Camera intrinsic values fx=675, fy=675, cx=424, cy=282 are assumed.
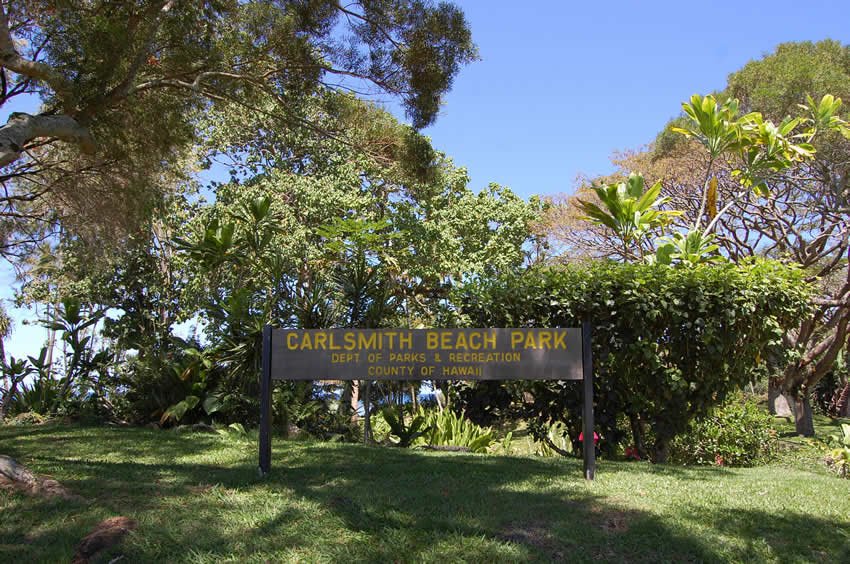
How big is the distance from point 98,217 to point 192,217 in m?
7.96

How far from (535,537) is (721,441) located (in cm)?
621

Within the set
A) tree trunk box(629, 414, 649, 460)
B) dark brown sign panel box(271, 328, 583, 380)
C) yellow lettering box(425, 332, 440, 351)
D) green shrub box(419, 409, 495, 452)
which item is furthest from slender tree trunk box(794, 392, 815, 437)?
yellow lettering box(425, 332, 440, 351)

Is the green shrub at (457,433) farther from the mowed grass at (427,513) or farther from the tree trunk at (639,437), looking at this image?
the mowed grass at (427,513)

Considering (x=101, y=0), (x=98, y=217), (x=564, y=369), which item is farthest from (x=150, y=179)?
(x=564, y=369)

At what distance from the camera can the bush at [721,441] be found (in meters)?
9.57

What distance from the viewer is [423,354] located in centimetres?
634

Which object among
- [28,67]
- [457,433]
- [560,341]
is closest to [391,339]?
[560,341]

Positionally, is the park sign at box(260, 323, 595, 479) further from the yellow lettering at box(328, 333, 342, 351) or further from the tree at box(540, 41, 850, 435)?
the tree at box(540, 41, 850, 435)

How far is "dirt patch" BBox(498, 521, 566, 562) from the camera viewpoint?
169 inches

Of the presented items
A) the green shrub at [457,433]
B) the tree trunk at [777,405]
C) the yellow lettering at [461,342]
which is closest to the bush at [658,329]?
the green shrub at [457,433]

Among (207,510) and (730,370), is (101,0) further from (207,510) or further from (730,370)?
(730,370)

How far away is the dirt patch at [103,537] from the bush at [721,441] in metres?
7.46

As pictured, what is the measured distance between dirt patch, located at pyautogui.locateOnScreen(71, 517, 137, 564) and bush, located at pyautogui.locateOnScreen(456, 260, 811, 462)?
5.28 metres

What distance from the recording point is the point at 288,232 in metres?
16.9
